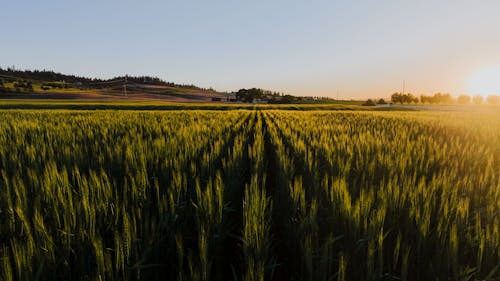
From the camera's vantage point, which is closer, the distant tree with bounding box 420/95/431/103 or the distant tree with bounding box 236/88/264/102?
the distant tree with bounding box 420/95/431/103

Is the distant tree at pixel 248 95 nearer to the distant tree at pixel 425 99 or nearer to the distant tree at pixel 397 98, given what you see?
the distant tree at pixel 397 98

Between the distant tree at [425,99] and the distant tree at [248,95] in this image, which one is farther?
the distant tree at [248,95]

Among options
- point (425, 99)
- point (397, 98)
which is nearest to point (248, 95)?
point (397, 98)

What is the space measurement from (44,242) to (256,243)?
0.88 meters

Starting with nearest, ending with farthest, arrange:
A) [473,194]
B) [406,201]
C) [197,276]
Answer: [197,276] → [406,201] → [473,194]

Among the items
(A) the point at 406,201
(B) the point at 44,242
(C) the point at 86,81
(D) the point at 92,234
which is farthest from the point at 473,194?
(C) the point at 86,81

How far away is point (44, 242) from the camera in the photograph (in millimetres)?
1228

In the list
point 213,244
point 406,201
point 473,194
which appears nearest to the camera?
point 213,244

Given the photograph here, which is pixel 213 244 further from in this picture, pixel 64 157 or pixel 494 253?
pixel 64 157

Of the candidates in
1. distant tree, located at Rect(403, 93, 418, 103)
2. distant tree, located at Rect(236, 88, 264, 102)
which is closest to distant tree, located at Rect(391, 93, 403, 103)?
distant tree, located at Rect(403, 93, 418, 103)

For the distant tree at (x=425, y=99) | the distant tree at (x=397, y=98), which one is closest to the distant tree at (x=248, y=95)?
the distant tree at (x=397, y=98)

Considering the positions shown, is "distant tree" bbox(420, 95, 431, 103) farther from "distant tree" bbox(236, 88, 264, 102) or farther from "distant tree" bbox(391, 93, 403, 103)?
"distant tree" bbox(236, 88, 264, 102)

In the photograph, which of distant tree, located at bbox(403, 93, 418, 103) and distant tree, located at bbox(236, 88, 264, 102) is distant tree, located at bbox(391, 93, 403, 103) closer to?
distant tree, located at bbox(403, 93, 418, 103)

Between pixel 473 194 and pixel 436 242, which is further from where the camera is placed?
pixel 473 194
